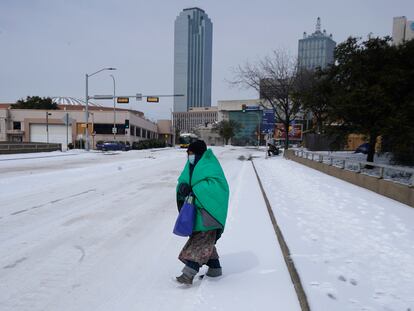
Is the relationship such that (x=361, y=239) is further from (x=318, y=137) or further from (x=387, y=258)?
(x=318, y=137)

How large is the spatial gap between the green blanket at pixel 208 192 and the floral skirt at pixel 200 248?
6.6 inches

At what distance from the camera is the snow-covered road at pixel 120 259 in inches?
139

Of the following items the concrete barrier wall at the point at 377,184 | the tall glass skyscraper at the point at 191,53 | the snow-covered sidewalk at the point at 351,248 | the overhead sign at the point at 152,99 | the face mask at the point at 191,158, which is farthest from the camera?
the tall glass skyscraper at the point at 191,53

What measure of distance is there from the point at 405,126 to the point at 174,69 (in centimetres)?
12733

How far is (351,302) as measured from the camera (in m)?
3.38

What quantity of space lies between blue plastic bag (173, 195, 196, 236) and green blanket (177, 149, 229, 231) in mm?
71

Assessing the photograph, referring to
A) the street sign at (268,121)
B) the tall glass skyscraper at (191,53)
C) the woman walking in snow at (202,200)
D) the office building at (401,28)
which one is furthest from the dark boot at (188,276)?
the tall glass skyscraper at (191,53)

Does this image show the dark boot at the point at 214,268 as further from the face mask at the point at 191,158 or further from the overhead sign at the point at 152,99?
the overhead sign at the point at 152,99

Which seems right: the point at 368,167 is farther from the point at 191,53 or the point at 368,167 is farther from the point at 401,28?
the point at 191,53

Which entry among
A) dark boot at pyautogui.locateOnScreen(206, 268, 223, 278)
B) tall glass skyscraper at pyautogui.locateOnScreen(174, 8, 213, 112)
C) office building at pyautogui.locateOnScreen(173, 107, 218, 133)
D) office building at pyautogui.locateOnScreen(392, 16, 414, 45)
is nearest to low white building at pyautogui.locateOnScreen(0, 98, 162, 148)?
office building at pyautogui.locateOnScreen(392, 16, 414, 45)

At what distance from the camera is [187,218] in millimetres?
3633

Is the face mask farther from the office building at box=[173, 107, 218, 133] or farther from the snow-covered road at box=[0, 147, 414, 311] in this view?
the office building at box=[173, 107, 218, 133]

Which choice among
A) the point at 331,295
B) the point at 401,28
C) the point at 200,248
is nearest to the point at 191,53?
the point at 401,28

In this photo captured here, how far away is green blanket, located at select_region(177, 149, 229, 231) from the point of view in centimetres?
362
